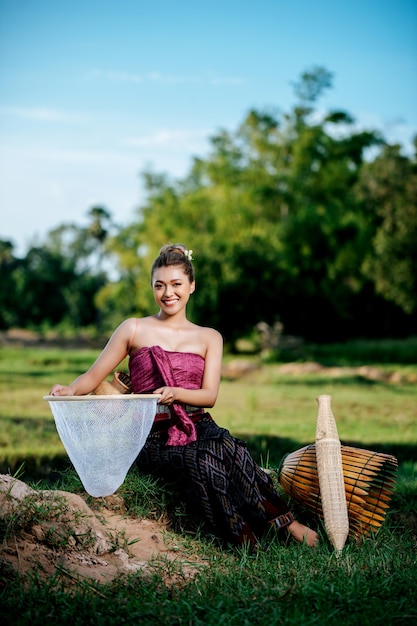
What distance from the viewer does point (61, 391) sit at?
3.61m

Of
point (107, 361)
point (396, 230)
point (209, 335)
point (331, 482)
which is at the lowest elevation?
point (331, 482)

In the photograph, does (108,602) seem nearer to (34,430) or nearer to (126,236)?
(34,430)

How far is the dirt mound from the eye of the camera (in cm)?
311

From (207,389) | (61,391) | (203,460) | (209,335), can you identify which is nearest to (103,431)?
(61,391)

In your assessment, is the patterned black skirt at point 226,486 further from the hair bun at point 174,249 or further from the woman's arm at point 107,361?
the hair bun at point 174,249

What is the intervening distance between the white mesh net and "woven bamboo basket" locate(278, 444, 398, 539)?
0.94m

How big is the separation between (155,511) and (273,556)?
74cm

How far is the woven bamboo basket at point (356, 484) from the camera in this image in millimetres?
3809

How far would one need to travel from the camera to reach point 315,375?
52.2ft

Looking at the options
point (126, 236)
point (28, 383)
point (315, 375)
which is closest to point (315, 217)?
point (126, 236)

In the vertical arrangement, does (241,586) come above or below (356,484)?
below

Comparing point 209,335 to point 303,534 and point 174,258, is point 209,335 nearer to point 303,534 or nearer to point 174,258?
point 174,258

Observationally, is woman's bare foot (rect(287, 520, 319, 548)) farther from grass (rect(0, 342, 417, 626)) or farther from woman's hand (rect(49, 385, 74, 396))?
woman's hand (rect(49, 385, 74, 396))

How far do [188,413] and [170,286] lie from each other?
2.23 feet
